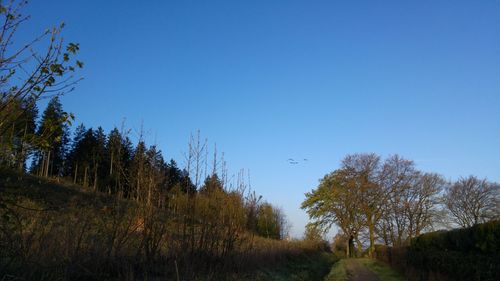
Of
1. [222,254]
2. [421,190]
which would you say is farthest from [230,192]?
[421,190]

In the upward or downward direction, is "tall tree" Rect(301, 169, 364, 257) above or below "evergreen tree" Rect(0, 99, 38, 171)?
above

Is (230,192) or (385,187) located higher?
(385,187)

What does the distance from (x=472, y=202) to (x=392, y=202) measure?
9825 millimetres

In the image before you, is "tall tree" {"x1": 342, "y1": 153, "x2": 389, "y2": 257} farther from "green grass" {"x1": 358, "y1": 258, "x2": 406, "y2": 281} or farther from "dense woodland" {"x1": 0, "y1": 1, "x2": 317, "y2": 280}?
"dense woodland" {"x1": 0, "y1": 1, "x2": 317, "y2": 280}

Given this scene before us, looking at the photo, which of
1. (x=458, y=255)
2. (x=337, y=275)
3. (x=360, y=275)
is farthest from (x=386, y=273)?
(x=458, y=255)

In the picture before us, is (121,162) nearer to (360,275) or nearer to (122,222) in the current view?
(122,222)

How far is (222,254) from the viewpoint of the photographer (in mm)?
13008

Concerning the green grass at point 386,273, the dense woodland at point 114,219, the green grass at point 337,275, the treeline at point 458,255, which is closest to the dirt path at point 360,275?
the green grass at point 337,275

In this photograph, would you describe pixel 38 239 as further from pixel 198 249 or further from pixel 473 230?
pixel 473 230

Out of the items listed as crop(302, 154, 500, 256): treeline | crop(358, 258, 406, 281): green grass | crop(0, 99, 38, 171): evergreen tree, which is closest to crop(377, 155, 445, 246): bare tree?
crop(302, 154, 500, 256): treeline

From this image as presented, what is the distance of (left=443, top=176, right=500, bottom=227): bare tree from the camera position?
161ft

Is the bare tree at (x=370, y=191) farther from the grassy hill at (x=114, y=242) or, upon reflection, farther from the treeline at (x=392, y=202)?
the grassy hill at (x=114, y=242)

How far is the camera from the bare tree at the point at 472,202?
49.1 metres

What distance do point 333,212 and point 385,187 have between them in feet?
28.6
